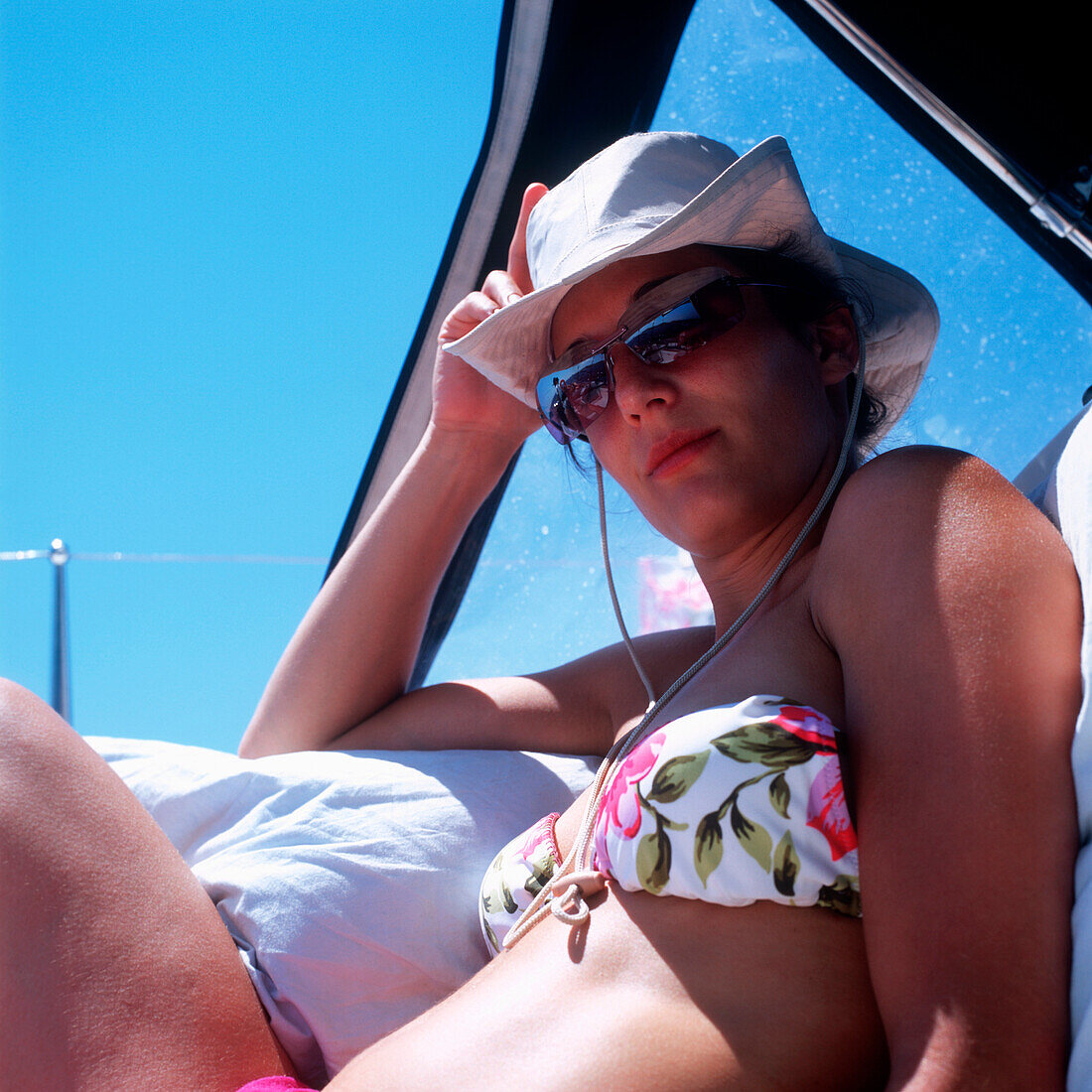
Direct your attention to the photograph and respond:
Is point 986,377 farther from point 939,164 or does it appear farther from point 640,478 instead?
point 640,478

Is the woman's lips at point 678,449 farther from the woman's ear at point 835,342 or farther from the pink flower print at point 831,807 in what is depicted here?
the pink flower print at point 831,807

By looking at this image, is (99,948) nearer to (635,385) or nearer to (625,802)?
(625,802)

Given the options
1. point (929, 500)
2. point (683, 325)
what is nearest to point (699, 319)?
point (683, 325)

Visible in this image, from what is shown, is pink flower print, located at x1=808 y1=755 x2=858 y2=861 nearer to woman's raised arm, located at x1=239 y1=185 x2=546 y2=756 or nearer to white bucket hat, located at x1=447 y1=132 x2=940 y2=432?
white bucket hat, located at x1=447 y1=132 x2=940 y2=432

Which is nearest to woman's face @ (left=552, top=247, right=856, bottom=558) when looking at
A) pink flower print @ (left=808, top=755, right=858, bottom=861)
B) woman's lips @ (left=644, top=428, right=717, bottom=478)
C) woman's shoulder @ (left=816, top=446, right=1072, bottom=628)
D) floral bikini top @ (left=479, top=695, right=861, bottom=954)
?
woman's lips @ (left=644, top=428, right=717, bottom=478)

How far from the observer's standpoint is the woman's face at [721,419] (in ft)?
4.36

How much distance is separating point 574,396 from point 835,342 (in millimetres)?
459

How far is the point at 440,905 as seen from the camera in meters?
1.42

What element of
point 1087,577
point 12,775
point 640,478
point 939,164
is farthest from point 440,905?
point 939,164

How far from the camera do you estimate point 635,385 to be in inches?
54.6

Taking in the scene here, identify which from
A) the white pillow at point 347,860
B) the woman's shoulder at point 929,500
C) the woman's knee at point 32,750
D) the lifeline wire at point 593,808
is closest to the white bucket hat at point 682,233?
the lifeline wire at point 593,808

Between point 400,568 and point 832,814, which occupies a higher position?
point 400,568

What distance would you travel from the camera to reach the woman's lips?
1.33m

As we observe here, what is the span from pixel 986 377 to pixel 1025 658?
130cm
